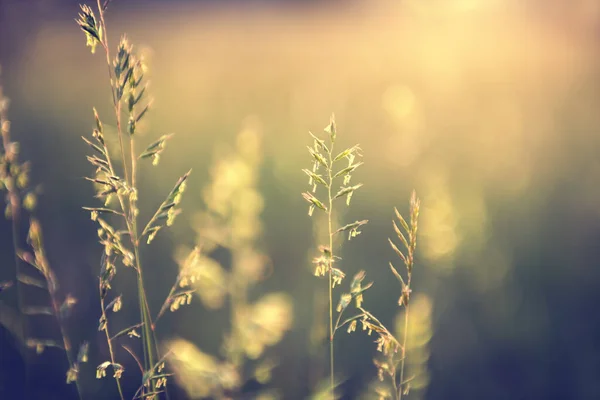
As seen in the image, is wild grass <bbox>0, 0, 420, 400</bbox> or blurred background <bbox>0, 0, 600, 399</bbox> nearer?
wild grass <bbox>0, 0, 420, 400</bbox>

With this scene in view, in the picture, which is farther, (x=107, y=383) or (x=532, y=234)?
(x=532, y=234)

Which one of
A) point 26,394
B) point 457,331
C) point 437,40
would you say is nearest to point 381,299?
point 457,331

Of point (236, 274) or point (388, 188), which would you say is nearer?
point (236, 274)

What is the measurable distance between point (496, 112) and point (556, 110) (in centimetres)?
69

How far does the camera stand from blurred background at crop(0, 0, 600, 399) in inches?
107

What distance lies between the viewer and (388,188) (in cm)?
421

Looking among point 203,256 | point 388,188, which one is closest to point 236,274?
point 203,256

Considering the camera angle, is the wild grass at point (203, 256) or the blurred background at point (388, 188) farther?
the blurred background at point (388, 188)

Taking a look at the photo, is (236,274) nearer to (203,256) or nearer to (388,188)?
(203,256)

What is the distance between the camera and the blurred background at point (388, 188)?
2.72 m

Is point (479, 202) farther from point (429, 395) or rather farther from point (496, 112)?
point (496, 112)

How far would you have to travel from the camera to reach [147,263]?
3287mm

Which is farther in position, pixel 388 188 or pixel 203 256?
pixel 388 188

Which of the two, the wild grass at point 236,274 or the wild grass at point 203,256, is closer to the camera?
the wild grass at point 203,256
